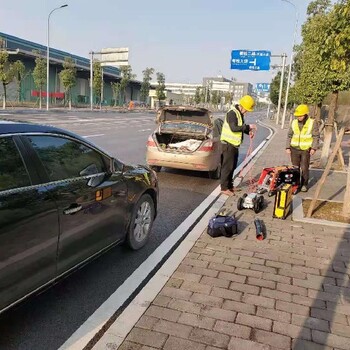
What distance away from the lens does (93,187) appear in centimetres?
348

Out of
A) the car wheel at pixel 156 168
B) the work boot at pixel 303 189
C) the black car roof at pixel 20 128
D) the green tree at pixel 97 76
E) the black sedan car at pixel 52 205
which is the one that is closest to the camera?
the black sedan car at pixel 52 205

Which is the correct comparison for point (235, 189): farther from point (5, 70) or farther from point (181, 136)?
point (5, 70)

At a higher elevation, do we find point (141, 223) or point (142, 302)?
point (141, 223)

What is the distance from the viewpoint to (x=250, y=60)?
31.6 metres

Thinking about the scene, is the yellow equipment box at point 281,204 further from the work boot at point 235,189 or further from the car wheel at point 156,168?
the car wheel at point 156,168

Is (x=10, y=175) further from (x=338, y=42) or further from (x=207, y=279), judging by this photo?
(x=338, y=42)

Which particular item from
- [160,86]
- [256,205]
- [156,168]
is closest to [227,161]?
[256,205]

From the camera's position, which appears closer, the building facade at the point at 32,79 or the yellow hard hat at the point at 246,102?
the yellow hard hat at the point at 246,102

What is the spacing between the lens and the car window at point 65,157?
120 inches

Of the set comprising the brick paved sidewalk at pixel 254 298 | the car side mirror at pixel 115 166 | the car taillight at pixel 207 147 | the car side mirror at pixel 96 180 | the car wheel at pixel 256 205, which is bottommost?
the brick paved sidewalk at pixel 254 298

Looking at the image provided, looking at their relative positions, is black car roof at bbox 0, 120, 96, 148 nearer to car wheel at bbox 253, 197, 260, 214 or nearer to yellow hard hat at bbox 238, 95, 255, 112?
car wheel at bbox 253, 197, 260, 214

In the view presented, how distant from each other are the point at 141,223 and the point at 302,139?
4570 mm

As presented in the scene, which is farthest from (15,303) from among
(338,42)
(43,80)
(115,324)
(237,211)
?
(43,80)

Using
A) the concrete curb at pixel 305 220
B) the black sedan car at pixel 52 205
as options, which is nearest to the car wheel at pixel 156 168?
the concrete curb at pixel 305 220
